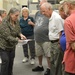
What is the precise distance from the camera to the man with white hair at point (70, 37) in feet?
7.08

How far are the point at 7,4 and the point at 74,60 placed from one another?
26.1ft

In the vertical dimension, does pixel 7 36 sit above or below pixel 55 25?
below

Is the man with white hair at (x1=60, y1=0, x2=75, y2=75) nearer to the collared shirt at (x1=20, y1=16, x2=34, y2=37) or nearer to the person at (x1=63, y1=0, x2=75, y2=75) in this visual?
the person at (x1=63, y1=0, x2=75, y2=75)

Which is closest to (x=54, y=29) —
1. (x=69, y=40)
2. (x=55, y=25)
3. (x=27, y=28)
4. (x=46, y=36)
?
(x=55, y=25)

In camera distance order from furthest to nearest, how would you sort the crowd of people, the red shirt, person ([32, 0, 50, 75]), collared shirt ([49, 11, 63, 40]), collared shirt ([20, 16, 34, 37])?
collared shirt ([20, 16, 34, 37])
person ([32, 0, 50, 75])
collared shirt ([49, 11, 63, 40])
the crowd of people
the red shirt

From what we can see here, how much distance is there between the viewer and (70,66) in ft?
7.52

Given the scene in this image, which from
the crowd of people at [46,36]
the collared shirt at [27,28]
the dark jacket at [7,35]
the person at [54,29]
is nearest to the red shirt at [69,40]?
the crowd of people at [46,36]

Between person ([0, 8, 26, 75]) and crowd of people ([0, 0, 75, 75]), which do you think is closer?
crowd of people ([0, 0, 75, 75])

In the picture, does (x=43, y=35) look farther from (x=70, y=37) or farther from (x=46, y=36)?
(x=70, y=37)

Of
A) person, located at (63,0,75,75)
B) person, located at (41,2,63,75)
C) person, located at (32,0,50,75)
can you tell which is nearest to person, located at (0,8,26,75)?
person, located at (41,2,63,75)

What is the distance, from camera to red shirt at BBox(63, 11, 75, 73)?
2156 millimetres

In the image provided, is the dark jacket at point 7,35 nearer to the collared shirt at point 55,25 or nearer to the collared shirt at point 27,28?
the collared shirt at point 55,25

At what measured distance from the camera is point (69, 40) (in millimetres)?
2180

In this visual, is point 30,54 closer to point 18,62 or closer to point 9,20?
point 18,62
